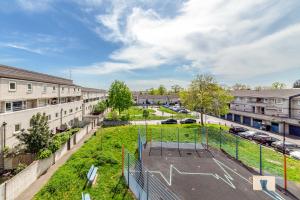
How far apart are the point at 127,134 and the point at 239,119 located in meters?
36.6

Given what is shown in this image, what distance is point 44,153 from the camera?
51.6 ft

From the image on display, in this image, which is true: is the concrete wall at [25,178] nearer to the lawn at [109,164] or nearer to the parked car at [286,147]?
the lawn at [109,164]

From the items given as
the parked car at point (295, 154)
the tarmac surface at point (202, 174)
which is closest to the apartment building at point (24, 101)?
the tarmac surface at point (202, 174)

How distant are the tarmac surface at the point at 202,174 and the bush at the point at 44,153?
867cm

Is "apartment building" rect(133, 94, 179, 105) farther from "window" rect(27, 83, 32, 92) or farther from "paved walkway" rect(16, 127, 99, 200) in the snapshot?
"paved walkway" rect(16, 127, 99, 200)

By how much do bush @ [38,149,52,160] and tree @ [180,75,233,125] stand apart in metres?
27.6

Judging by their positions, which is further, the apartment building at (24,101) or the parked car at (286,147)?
the parked car at (286,147)

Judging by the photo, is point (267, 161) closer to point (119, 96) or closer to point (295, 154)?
point (295, 154)

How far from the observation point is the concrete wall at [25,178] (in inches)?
429

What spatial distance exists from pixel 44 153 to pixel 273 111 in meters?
47.0

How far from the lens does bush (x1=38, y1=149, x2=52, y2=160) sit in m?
15.4

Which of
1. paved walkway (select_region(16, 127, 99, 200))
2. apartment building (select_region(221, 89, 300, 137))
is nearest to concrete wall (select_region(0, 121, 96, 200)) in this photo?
paved walkway (select_region(16, 127, 99, 200))

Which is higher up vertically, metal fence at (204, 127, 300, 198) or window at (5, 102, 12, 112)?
window at (5, 102, 12, 112)

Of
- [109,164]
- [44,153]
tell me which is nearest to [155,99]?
[109,164]
